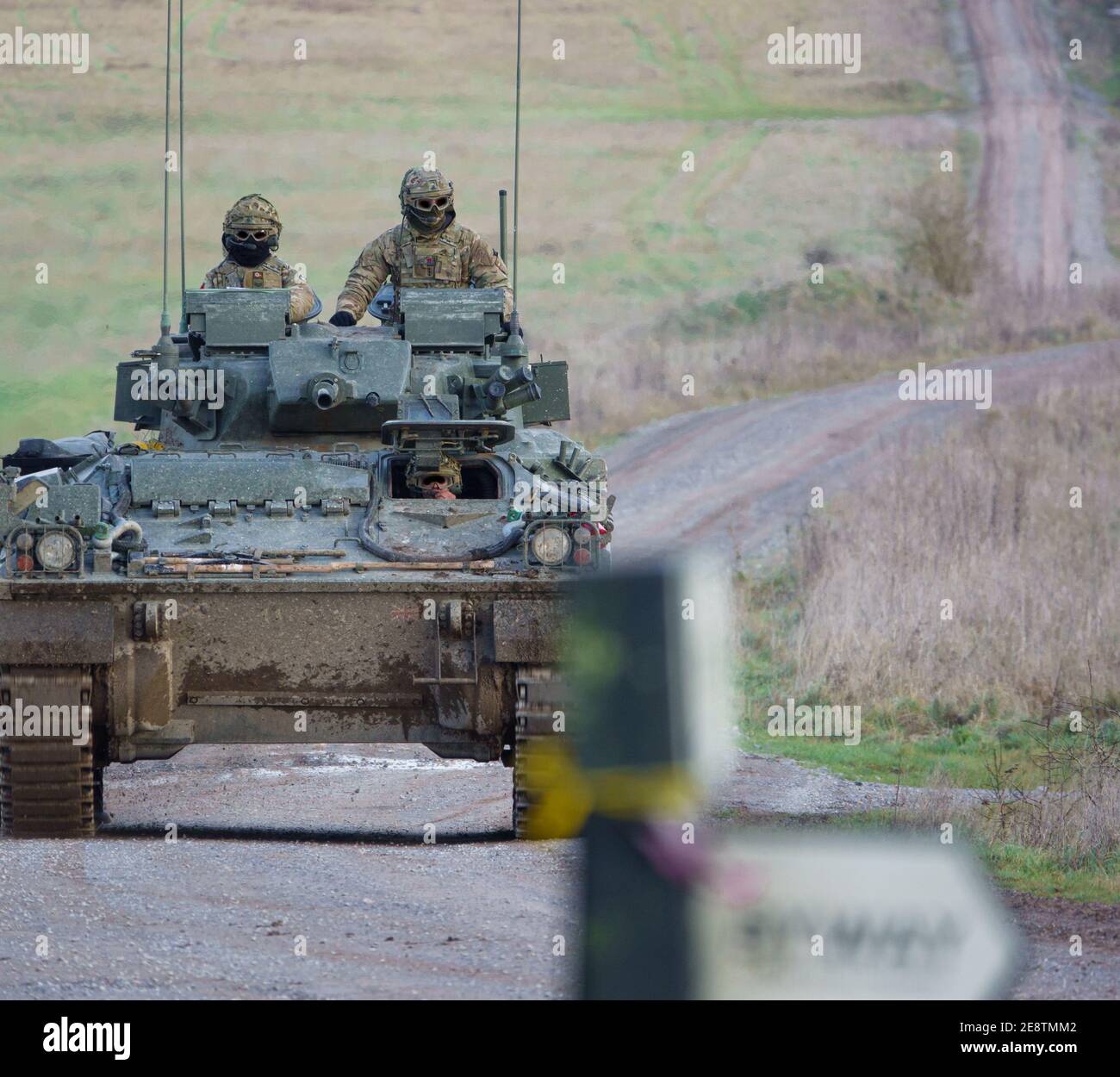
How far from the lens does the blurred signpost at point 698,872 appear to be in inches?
109

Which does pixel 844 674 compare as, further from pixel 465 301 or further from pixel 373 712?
pixel 373 712

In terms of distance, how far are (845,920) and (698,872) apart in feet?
0.73

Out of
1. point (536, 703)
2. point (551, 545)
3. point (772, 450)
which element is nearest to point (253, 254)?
→ point (551, 545)

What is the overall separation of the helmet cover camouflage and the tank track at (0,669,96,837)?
4410 millimetres

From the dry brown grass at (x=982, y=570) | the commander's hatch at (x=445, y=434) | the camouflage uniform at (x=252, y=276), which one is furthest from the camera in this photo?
the dry brown grass at (x=982, y=570)

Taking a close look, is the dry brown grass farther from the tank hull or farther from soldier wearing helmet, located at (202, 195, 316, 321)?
the tank hull

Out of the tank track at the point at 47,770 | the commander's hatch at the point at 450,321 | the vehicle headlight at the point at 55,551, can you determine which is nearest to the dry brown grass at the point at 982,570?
the commander's hatch at the point at 450,321

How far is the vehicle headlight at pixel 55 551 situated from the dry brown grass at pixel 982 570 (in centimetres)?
719

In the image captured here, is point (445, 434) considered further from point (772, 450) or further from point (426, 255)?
point (772, 450)

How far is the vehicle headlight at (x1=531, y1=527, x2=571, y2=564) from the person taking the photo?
1043 cm

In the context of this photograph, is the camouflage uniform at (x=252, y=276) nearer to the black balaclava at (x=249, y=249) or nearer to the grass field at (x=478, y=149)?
the black balaclava at (x=249, y=249)

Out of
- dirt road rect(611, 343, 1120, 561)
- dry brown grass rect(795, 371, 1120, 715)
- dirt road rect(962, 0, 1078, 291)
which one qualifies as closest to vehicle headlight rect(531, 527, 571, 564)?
dry brown grass rect(795, 371, 1120, 715)

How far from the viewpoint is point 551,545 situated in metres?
10.4

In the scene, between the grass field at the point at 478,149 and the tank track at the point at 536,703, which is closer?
the tank track at the point at 536,703
